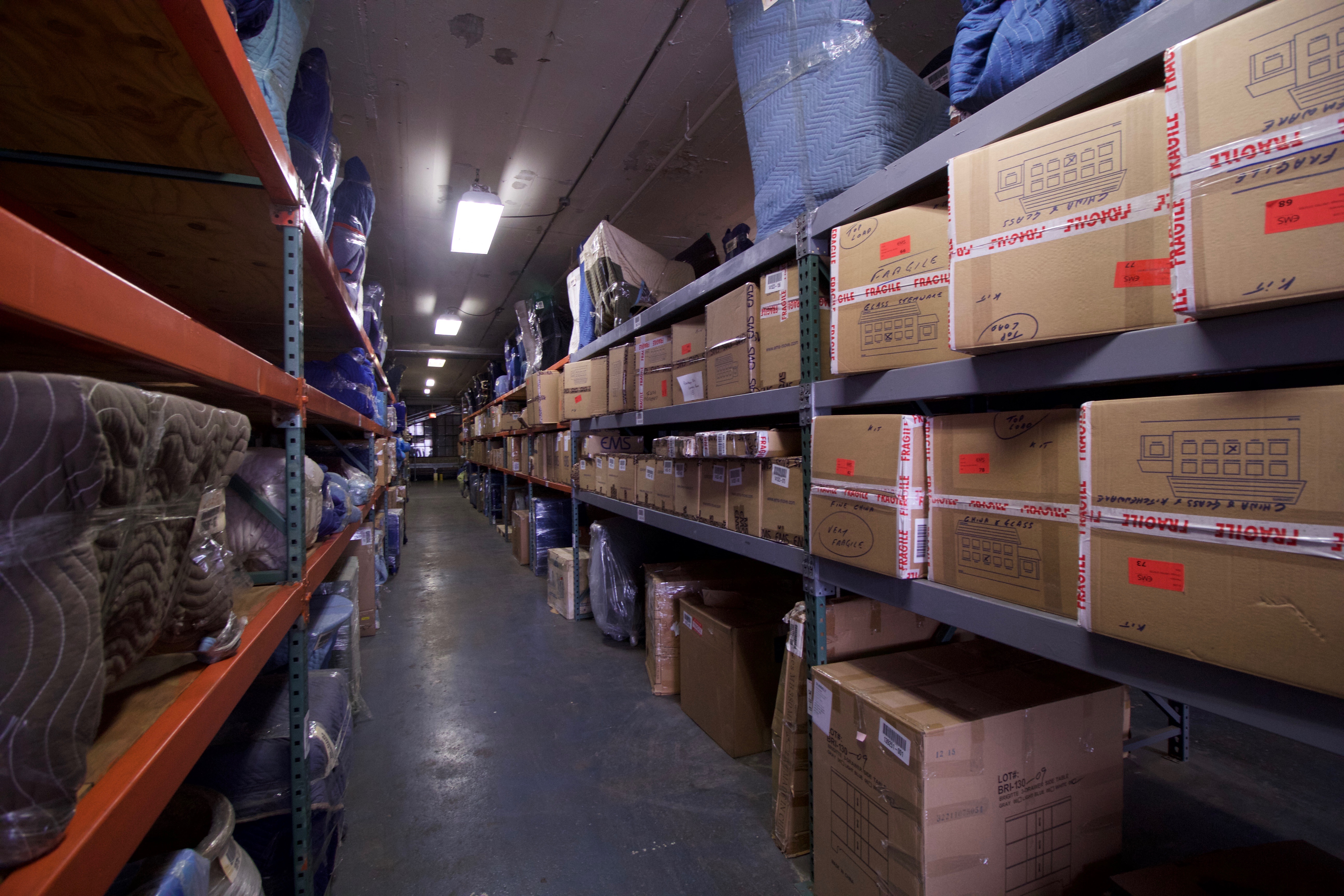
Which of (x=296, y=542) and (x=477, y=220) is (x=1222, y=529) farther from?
(x=477, y=220)

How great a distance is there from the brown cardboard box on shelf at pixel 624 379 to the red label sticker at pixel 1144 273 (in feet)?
6.70

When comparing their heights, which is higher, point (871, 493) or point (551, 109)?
point (551, 109)

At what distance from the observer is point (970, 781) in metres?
1.06

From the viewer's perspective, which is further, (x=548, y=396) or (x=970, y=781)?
(x=548, y=396)

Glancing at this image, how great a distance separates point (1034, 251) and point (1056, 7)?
481 mm

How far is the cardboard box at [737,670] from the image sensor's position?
6.34 feet

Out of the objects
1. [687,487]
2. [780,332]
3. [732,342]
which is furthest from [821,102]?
[687,487]

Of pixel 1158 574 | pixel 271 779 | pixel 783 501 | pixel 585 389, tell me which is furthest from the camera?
pixel 585 389

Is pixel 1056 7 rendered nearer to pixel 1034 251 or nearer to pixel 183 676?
pixel 1034 251

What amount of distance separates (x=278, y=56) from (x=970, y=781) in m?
2.16

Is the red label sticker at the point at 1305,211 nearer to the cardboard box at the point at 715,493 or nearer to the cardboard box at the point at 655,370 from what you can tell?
the cardboard box at the point at 715,493

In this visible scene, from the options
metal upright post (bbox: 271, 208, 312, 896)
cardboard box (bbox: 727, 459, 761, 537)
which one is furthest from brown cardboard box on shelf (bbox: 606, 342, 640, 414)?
metal upright post (bbox: 271, 208, 312, 896)

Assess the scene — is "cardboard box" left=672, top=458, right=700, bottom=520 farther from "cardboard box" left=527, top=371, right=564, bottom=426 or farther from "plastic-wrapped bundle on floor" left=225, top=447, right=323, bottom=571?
"cardboard box" left=527, top=371, right=564, bottom=426

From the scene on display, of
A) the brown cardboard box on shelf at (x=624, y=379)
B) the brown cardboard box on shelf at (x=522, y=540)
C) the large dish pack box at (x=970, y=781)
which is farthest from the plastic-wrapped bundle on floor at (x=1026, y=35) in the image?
the brown cardboard box on shelf at (x=522, y=540)
